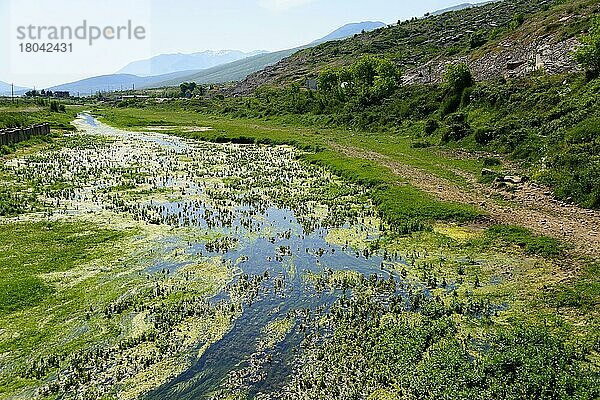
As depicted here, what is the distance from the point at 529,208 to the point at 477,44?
2204 inches

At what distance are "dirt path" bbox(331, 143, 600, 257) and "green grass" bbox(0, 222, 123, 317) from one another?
16.7 meters

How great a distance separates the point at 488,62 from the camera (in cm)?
5669

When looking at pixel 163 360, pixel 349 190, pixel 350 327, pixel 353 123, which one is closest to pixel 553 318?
pixel 350 327

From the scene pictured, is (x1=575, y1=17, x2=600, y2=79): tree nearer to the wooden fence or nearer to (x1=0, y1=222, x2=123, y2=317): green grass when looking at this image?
(x1=0, y1=222, x2=123, y2=317): green grass

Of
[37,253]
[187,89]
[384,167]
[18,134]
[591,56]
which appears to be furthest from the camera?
[187,89]

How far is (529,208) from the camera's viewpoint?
2083cm

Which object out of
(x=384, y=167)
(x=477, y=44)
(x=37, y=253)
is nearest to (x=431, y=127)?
(x=384, y=167)

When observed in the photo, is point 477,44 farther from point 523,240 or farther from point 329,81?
point 523,240

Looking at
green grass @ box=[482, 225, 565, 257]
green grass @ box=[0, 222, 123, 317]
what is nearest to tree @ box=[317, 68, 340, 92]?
green grass @ box=[482, 225, 565, 257]

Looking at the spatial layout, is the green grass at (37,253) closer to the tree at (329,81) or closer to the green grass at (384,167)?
the green grass at (384,167)

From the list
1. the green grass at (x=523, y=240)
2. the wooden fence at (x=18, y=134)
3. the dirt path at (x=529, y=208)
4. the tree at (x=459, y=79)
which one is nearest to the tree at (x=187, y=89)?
the wooden fence at (x=18, y=134)

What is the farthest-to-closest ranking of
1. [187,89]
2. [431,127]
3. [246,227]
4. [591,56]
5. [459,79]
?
[187,89], [459,79], [431,127], [591,56], [246,227]

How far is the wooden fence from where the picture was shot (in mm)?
42812

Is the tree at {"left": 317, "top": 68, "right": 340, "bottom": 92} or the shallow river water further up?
the tree at {"left": 317, "top": 68, "right": 340, "bottom": 92}
